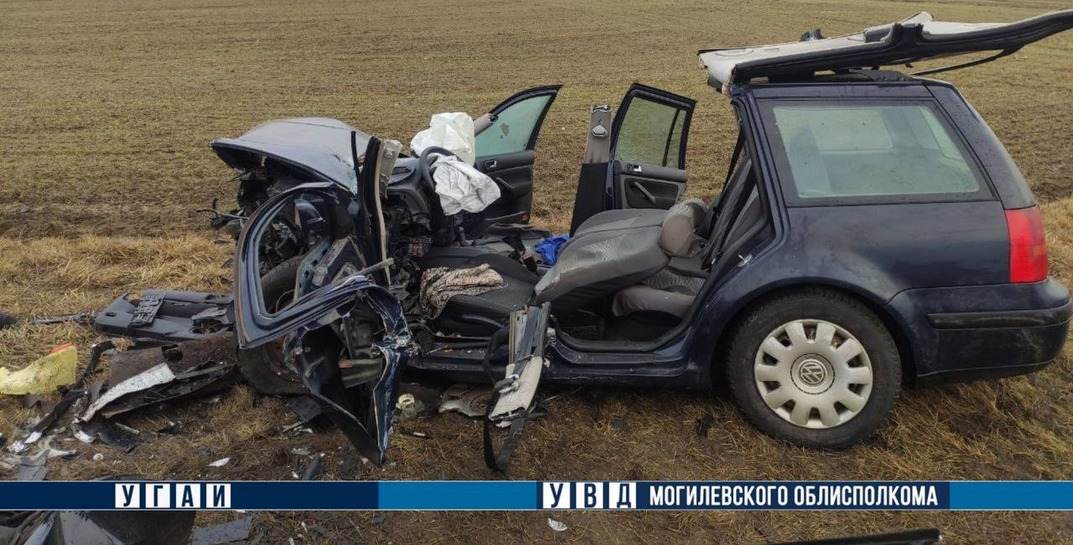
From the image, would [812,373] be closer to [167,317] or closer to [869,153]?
[869,153]

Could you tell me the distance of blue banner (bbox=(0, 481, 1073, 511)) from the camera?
2547 mm

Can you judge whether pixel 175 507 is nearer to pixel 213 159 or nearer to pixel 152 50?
pixel 213 159

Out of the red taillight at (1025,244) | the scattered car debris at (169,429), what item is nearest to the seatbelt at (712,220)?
the red taillight at (1025,244)

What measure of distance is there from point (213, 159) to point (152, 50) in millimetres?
12715

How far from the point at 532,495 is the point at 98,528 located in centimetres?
152

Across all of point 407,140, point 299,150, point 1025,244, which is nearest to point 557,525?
point 1025,244

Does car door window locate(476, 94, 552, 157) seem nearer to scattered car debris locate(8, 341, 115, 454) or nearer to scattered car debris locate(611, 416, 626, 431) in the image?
scattered car debris locate(611, 416, 626, 431)

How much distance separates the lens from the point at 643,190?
5844 mm

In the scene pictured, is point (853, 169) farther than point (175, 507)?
Yes

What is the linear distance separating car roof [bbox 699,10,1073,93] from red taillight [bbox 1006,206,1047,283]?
70 centimetres

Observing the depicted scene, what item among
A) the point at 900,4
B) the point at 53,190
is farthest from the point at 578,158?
the point at 900,4

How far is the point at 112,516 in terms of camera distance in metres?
2.90

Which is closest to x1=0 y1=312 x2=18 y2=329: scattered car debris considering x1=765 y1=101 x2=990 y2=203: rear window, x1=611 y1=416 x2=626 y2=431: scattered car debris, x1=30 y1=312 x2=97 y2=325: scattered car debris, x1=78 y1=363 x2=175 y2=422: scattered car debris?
x1=30 y1=312 x2=97 y2=325: scattered car debris

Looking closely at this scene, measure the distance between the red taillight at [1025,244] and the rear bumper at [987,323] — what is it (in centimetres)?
5
